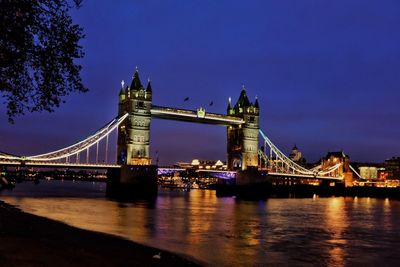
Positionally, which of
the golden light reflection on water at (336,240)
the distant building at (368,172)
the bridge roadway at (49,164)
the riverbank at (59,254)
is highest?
the distant building at (368,172)

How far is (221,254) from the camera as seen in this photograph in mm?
21234

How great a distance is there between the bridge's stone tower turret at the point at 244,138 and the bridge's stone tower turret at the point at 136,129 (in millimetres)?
23732

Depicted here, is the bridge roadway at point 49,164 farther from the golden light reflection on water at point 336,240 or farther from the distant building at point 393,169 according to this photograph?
the distant building at point 393,169

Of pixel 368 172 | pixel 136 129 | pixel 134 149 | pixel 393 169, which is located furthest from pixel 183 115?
pixel 368 172

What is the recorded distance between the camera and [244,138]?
105000 mm

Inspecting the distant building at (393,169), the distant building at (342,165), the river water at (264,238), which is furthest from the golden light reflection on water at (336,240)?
the distant building at (393,169)

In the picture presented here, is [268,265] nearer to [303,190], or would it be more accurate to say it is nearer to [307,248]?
[307,248]

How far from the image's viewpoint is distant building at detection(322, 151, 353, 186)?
13232cm

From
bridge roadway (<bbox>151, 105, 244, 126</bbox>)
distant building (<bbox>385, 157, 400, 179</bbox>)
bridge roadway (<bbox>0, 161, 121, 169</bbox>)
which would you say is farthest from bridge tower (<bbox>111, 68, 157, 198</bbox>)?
distant building (<bbox>385, 157, 400, 179</bbox>)

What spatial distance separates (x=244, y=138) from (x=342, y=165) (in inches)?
1668

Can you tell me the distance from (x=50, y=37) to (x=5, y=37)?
1288mm

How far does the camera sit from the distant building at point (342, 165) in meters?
132

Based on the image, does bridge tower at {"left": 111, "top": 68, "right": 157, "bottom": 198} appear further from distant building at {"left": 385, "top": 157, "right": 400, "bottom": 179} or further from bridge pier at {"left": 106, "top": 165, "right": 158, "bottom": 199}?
distant building at {"left": 385, "top": 157, "right": 400, "bottom": 179}

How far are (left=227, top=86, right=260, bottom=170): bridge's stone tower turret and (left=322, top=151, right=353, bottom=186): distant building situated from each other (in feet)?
120
